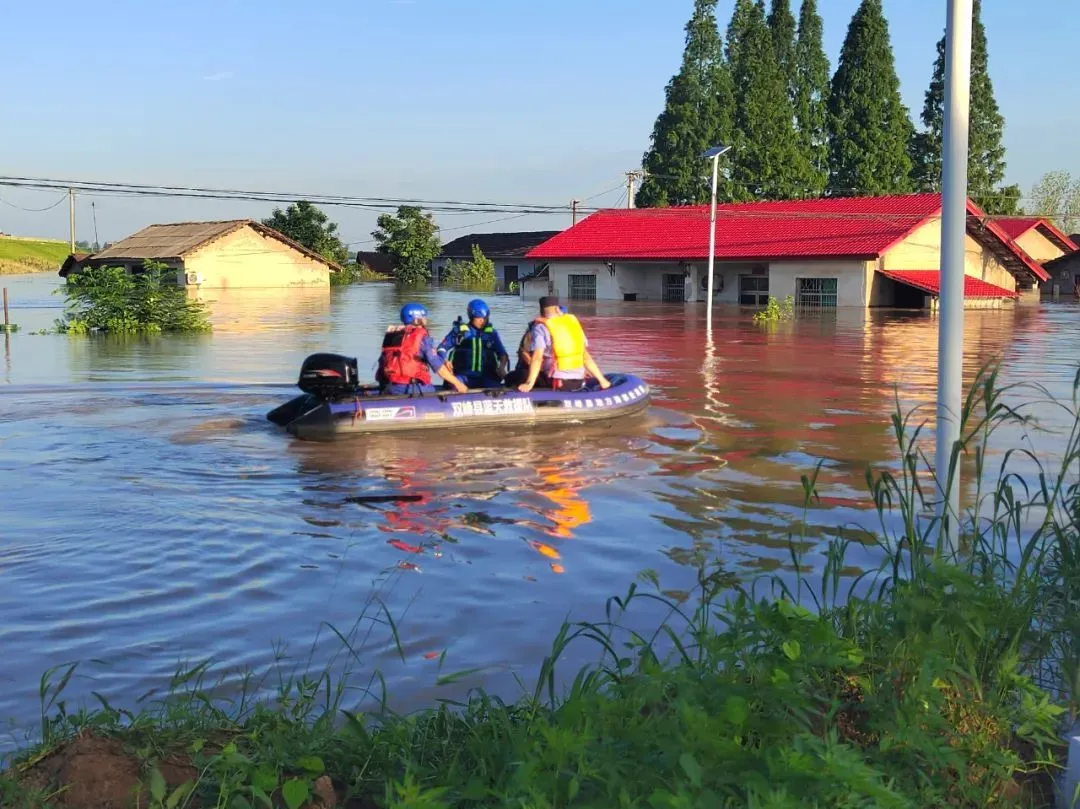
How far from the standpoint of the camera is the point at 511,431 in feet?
A: 45.4

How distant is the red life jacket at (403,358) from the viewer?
544 inches

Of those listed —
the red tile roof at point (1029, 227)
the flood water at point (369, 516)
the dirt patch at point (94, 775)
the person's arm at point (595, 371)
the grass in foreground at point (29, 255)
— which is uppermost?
the grass in foreground at point (29, 255)

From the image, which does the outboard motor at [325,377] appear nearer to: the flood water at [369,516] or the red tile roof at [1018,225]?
the flood water at [369,516]

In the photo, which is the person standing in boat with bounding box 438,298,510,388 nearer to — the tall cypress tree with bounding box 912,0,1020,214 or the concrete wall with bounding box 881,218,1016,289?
the concrete wall with bounding box 881,218,1016,289

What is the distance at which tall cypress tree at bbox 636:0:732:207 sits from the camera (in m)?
62.0

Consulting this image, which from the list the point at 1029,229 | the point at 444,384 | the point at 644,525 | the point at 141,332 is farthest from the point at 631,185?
the point at 644,525

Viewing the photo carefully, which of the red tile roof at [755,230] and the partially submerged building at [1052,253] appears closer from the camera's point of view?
the red tile roof at [755,230]

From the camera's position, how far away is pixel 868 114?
61.7m

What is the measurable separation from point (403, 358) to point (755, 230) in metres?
36.8

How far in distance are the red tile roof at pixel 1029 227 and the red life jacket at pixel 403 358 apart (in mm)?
49423

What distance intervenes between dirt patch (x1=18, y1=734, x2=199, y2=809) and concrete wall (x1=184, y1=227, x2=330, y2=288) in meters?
57.4

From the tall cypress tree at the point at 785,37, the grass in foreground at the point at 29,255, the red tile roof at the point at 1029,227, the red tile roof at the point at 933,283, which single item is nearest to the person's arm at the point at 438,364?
the red tile roof at the point at 933,283

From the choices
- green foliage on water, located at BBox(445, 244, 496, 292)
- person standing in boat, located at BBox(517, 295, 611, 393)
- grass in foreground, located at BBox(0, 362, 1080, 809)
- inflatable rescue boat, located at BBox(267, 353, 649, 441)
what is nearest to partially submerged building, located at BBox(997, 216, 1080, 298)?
green foliage on water, located at BBox(445, 244, 496, 292)

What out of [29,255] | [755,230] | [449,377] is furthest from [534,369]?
[29,255]
